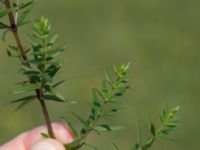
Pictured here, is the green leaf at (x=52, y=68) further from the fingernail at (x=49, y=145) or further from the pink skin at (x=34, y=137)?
the pink skin at (x=34, y=137)

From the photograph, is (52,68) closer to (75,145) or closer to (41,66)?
(41,66)

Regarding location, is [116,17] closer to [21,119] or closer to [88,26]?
[88,26]

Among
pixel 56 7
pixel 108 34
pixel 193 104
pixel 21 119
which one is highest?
pixel 56 7

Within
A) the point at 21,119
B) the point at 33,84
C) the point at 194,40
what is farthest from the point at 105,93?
the point at 194,40

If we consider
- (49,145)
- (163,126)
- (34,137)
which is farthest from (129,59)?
(163,126)

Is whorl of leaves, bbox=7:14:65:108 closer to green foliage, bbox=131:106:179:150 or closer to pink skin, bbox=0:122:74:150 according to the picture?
green foliage, bbox=131:106:179:150

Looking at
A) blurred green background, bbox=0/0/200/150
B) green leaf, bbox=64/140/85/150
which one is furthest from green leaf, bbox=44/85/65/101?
blurred green background, bbox=0/0/200/150
